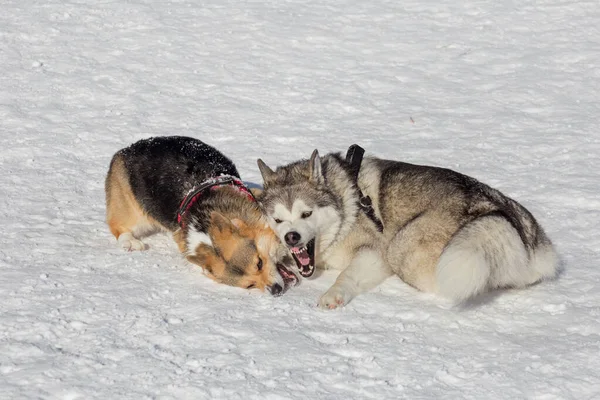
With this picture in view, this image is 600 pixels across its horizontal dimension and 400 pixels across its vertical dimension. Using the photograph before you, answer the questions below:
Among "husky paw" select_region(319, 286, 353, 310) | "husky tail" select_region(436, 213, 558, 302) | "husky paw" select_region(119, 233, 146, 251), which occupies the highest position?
"husky tail" select_region(436, 213, 558, 302)

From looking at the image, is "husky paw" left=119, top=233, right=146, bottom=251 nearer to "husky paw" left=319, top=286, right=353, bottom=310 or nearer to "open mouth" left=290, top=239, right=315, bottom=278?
"open mouth" left=290, top=239, right=315, bottom=278

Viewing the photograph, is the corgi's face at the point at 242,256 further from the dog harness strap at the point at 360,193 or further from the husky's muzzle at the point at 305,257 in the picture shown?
the dog harness strap at the point at 360,193

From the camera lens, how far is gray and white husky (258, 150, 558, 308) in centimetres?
480

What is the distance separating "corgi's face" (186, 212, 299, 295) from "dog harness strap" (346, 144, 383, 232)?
713 mm

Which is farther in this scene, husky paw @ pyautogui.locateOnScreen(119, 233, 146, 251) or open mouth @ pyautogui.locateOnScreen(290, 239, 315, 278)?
husky paw @ pyautogui.locateOnScreen(119, 233, 146, 251)

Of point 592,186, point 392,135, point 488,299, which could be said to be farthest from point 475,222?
point 392,135

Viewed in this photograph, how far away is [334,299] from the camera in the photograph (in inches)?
202

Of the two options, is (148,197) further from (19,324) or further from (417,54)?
(417,54)

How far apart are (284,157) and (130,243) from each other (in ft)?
7.95

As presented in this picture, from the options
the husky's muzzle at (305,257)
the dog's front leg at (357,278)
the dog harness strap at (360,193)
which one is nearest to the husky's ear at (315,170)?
the dog harness strap at (360,193)

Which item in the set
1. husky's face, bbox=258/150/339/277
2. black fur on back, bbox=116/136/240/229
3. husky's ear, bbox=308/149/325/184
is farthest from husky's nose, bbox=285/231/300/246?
black fur on back, bbox=116/136/240/229

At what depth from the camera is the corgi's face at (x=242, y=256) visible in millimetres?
5414

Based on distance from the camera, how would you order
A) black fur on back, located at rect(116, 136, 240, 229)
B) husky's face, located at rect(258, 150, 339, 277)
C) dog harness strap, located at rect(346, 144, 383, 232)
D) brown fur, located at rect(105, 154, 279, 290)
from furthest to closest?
black fur on back, located at rect(116, 136, 240, 229) < dog harness strap, located at rect(346, 144, 383, 232) < husky's face, located at rect(258, 150, 339, 277) < brown fur, located at rect(105, 154, 279, 290)

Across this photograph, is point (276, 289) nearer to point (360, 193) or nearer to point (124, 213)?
point (360, 193)
